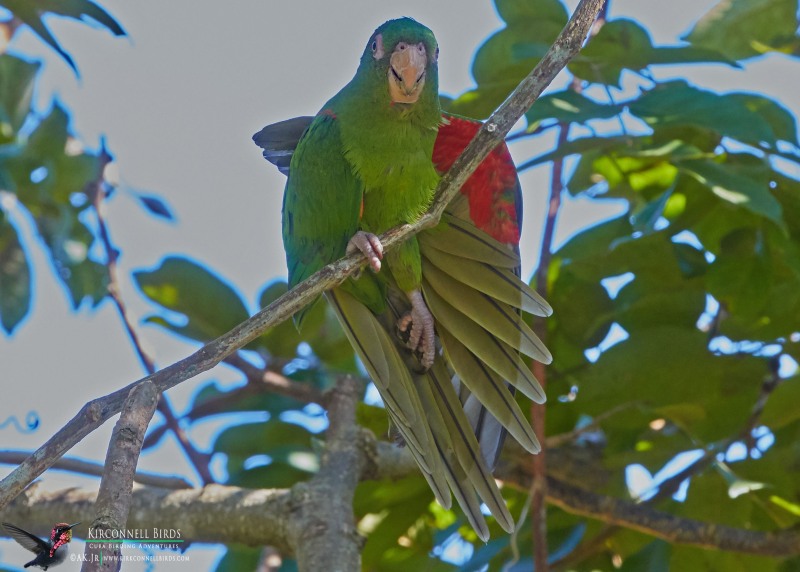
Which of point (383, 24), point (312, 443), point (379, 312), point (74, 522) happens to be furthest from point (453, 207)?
point (74, 522)

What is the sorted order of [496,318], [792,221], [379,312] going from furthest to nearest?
1. [792,221]
2. [379,312]
3. [496,318]

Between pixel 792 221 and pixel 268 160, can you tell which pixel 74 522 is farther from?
pixel 792 221

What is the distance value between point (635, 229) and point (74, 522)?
1.69 m

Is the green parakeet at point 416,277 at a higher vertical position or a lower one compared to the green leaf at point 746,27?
lower

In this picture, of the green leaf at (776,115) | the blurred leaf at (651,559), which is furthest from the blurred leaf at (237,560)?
the green leaf at (776,115)

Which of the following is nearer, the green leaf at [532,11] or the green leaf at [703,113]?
the green leaf at [703,113]

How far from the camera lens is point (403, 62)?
240 cm

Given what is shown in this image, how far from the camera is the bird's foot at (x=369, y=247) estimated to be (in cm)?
221

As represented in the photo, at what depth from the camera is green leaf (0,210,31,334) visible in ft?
10.6

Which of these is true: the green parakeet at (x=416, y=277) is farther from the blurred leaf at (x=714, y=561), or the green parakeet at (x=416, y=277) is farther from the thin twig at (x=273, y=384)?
the blurred leaf at (x=714, y=561)

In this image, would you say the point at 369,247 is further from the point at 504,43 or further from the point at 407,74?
the point at 504,43

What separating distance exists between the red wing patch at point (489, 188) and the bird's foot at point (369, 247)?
1.39ft

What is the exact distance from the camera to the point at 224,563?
3.09 metres

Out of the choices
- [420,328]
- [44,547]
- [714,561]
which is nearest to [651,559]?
[714,561]
